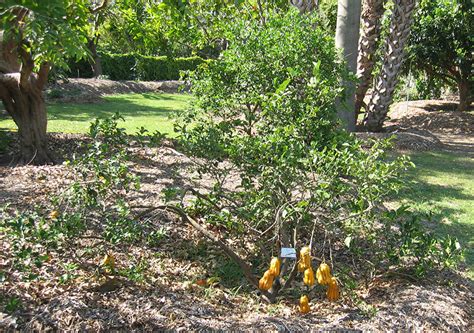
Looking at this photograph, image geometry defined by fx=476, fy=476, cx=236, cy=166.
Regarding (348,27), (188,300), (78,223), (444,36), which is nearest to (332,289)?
(188,300)

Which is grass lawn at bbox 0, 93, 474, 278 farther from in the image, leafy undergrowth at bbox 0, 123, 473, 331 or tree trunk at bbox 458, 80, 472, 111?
tree trunk at bbox 458, 80, 472, 111

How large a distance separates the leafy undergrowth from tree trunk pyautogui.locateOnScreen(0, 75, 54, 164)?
2.56 meters

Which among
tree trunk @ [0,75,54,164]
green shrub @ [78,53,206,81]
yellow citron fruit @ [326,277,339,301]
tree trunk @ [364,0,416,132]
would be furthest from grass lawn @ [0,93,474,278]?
green shrub @ [78,53,206,81]

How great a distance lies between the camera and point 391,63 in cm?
1129

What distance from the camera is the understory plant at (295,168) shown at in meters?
3.34

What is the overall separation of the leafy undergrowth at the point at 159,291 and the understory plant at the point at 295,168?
0.21 m

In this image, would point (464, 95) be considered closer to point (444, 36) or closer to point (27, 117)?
point (444, 36)

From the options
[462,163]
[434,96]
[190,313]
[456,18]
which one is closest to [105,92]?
[456,18]

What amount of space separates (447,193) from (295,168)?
4.62 m

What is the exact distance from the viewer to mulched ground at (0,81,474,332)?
3.06m

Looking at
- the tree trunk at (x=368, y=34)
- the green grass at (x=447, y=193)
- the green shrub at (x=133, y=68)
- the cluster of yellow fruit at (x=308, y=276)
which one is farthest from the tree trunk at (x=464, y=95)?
the cluster of yellow fruit at (x=308, y=276)

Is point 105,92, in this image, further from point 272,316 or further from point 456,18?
point 272,316

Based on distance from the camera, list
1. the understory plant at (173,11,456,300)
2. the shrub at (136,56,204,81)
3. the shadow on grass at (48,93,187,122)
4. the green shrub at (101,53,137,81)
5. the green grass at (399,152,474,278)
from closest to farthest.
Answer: the understory plant at (173,11,456,300) < the green grass at (399,152,474,278) < the shadow on grass at (48,93,187,122) < the green shrub at (101,53,137,81) < the shrub at (136,56,204,81)

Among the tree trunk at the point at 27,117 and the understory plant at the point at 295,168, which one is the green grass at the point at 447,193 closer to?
the understory plant at the point at 295,168
